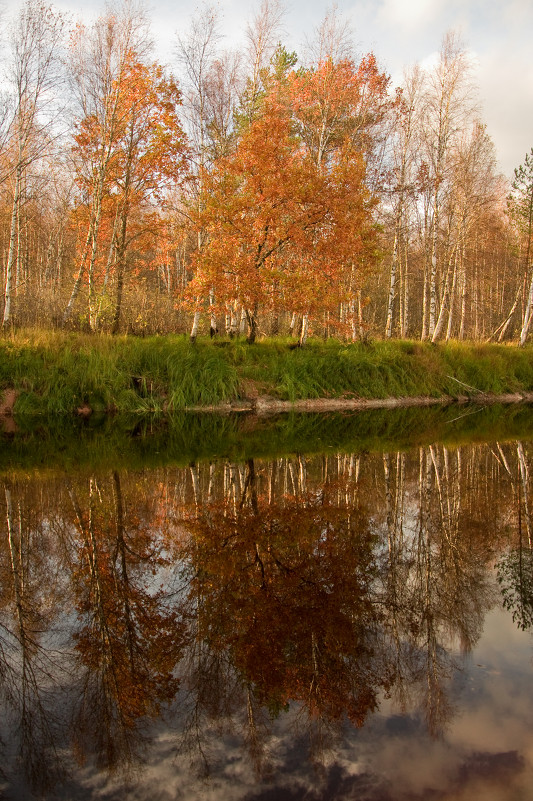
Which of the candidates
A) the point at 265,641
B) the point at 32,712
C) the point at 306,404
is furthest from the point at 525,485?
the point at 306,404

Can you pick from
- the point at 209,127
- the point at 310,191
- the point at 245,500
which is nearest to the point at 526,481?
the point at 245,500

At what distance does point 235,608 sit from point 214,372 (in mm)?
13642

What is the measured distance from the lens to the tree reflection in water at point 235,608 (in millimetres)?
2775

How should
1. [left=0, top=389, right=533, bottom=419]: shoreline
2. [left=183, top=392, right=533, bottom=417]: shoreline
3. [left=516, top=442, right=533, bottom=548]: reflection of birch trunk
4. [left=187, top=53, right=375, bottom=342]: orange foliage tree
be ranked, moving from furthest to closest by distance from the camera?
[left=183, top=392, right=533, bottom=417]: shoreline → [left=187, top=53, right=375, bottom=342]: orange foliage tree → [left=0, top=389, right=533, bottom=419]: shoreline → [left=516, top=442, right=533, bottom=548]: reflection of birch trunk

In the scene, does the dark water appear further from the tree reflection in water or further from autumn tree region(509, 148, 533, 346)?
autumn tree region(509, 148, 533, 346)

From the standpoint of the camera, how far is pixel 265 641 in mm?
3375

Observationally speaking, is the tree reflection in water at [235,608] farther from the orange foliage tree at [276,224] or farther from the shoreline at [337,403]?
the orange foliage tree at [276,224]

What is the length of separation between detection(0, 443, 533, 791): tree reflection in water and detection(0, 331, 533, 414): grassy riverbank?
8809mm

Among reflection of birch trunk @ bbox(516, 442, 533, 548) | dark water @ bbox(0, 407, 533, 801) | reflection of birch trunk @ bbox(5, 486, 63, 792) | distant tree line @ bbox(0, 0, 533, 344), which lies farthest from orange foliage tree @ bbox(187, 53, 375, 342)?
reflection of birch trunk @ bbox(5, 486, 63, 792)

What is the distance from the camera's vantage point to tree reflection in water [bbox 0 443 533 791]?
2775 mm

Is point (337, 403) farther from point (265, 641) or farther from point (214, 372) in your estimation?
point (265, 641)

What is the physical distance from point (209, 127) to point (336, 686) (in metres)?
20.0

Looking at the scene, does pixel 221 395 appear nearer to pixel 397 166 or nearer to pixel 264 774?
pixel 397 166

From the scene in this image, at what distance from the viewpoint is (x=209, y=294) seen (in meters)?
17.0
